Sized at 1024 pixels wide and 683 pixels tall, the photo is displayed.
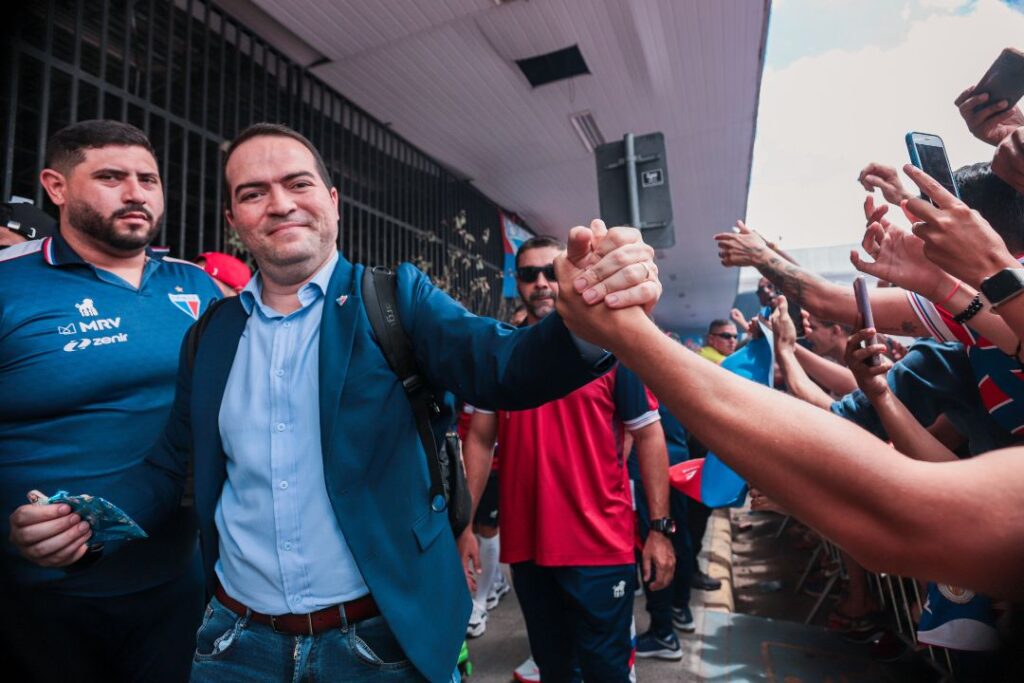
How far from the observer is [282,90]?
219 inches

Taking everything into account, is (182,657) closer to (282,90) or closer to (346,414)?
(346,414)

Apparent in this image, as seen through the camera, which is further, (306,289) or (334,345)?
(306,289)

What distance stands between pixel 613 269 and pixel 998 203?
1.55m

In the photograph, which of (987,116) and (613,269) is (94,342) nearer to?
(613,269)

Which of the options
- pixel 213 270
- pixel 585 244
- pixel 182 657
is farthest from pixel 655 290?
pixel 213 270

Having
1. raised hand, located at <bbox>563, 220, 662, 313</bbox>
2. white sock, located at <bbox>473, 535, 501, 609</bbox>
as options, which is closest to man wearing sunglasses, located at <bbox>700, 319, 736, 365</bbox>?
white sock, located at <bbox>473, 535, 501, 609</bbox>

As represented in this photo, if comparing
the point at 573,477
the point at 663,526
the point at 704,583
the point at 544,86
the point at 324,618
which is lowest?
the point at 704,583

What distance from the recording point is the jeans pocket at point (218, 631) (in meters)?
1.33

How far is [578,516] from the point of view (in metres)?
2.35

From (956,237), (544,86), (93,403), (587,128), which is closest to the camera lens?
(956,237)

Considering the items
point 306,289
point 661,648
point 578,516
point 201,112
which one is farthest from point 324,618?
point 201,112

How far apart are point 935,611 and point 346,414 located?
191 centimetres

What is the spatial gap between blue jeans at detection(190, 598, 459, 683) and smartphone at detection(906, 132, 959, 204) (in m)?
1.82

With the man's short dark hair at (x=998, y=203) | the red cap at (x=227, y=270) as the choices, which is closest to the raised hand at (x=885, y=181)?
the man's short dark hair at (x=998, y=203)
